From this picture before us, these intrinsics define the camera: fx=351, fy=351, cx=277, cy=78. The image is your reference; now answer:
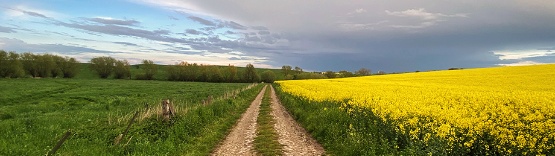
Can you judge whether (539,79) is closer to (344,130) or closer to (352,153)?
(344,130)

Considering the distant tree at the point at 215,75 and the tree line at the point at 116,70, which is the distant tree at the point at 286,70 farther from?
the distant tree at the point at 215,75

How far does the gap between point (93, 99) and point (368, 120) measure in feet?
84.8

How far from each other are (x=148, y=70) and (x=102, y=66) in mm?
14479

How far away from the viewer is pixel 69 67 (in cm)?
10275

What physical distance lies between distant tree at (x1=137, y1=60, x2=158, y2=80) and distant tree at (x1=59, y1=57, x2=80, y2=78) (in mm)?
20332

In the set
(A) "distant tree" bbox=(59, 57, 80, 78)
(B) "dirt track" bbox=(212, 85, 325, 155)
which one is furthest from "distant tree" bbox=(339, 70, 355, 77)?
(B) "dirt track" bbox=(212, 85, 325, 155)

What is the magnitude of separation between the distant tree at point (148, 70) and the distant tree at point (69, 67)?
2033cm

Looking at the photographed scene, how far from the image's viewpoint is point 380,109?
41.5 feet

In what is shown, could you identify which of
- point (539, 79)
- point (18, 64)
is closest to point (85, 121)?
point (539, 79)

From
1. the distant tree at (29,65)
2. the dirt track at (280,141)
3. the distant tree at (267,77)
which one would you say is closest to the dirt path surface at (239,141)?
the dirt track at (280,141)

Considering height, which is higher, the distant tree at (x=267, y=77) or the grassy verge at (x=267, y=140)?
the distant tree at (x=267, y=77)

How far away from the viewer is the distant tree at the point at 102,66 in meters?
117

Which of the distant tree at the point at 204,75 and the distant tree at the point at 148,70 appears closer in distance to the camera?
the distant tree at the point at 148,70

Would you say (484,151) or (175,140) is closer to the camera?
(484,151)
